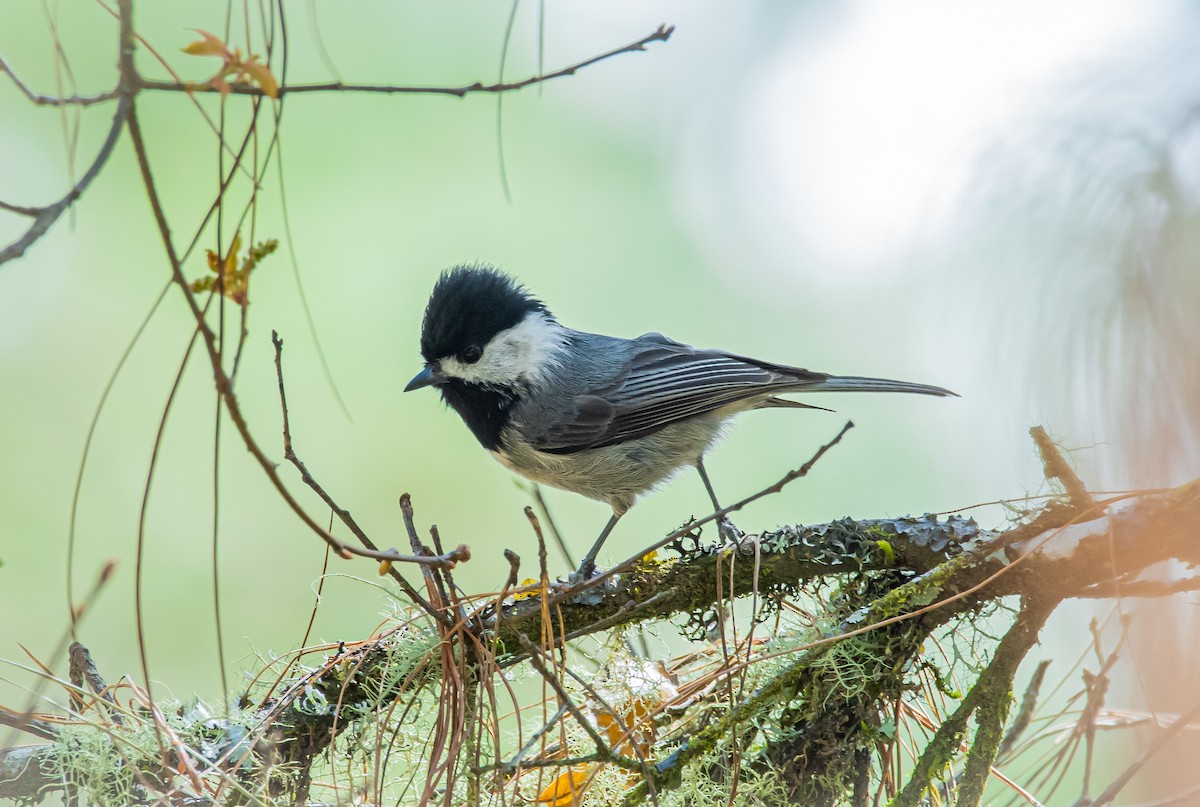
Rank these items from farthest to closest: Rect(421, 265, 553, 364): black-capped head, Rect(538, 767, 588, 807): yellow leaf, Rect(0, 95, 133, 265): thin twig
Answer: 1. Rect(421, 265, 553, 364): black-capped head
2. Rect(538, 767, 588, 807): yellow leaf
3. Rect(0, 95, 133, 265): thin twig

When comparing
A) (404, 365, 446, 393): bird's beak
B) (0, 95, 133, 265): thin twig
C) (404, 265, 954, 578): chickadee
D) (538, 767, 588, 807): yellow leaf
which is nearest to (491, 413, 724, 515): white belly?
(404, 265, 954, 578): chickadee

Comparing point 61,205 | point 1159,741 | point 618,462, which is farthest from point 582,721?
point 618,462

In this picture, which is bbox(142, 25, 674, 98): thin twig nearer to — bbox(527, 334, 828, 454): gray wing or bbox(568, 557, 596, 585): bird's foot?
bbox(568, 557, 596, 585): bird's foot

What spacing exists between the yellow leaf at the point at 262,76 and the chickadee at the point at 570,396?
169 cm

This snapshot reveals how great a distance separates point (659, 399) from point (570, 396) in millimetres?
275

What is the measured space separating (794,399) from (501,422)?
946mm

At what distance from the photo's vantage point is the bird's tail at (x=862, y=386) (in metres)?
2.58

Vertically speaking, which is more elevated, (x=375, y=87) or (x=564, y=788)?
(x=375, y=87)

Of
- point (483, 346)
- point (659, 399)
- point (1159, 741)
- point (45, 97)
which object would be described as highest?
point (483, 346)

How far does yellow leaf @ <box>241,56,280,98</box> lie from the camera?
3.43 feet

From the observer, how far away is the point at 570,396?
2953 millimetres

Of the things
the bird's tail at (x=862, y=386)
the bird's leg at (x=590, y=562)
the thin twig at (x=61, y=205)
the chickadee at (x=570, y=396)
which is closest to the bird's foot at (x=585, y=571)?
the bird's leg at (x=590, y=562)

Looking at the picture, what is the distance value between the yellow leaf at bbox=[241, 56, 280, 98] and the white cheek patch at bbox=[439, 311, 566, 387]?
180 centimetres

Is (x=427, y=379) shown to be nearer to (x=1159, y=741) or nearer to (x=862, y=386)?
(x=862, y=386)
